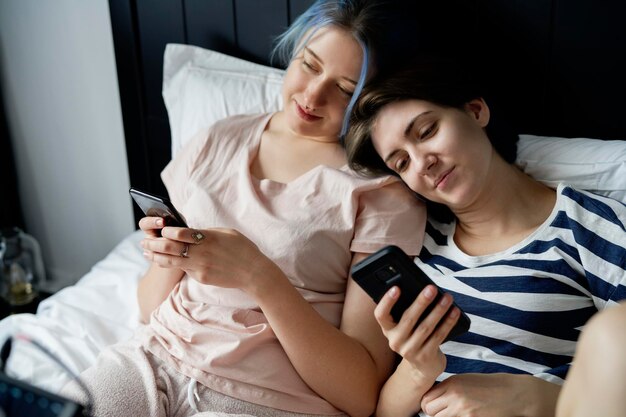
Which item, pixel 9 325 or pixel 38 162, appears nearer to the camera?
pixel 9 325

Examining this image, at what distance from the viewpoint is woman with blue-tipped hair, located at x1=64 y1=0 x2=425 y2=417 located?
106cm

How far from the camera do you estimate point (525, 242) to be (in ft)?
3.51

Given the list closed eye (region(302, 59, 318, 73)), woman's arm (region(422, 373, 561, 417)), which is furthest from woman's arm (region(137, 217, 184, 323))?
woman's arm (region(422, 373, 561, 417))

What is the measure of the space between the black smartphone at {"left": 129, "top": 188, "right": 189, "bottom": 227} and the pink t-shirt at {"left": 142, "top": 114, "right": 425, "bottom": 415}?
16cm

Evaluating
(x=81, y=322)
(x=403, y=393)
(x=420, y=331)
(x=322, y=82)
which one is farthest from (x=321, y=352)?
(x=81, y=322)

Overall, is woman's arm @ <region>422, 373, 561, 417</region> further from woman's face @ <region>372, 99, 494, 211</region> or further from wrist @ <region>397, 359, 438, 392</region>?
woman's face @ <region>372, 99, 494, 211</region>

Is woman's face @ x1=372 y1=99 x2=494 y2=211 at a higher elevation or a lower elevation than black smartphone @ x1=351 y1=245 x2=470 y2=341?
higher

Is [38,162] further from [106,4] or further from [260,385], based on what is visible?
[260,385]

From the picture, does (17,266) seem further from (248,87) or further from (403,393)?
(403,393)

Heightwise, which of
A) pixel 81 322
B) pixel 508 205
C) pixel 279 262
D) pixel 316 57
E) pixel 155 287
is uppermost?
pixel 316 57

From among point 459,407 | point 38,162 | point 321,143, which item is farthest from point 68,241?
point 459,407

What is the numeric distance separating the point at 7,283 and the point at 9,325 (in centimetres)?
59

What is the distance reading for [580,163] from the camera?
3.84ft

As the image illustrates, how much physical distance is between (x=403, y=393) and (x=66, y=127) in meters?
1.48
